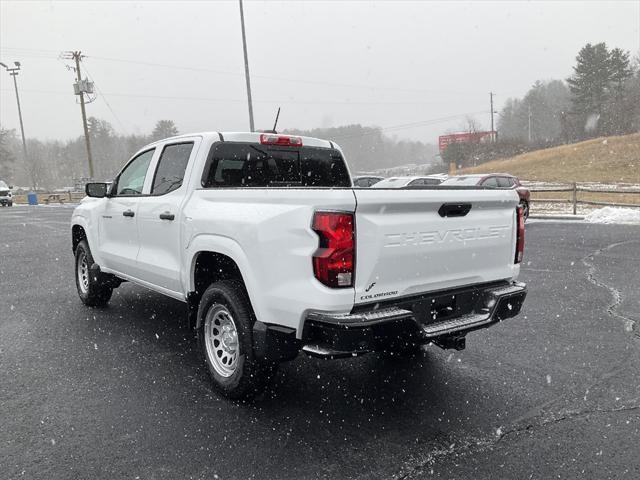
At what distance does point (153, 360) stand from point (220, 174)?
174cm

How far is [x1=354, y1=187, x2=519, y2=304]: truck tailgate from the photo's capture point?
2.98m

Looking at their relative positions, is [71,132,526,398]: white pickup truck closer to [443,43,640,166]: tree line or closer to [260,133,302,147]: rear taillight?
[260,133,302,147]: rear taillight

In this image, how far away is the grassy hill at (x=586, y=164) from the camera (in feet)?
127

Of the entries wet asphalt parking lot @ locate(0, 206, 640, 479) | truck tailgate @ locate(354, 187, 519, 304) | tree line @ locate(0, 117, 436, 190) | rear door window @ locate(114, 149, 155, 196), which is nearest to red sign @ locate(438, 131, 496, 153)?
tree line @ locate(0, 117, 436, 190)

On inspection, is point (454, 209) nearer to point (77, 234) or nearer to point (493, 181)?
point (77, 234)

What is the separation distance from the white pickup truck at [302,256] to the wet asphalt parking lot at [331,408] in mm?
394

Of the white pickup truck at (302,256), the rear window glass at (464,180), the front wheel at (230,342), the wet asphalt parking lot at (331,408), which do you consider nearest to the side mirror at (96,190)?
the white pickup truck at (302,256)

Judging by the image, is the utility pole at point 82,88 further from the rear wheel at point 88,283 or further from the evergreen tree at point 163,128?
the evergreen tree at point 163,128

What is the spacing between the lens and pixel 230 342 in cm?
380

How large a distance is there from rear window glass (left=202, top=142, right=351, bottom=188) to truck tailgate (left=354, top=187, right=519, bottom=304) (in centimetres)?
178

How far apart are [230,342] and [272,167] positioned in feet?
5.61

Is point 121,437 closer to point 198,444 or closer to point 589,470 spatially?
point 198,444

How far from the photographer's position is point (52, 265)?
32.9ft

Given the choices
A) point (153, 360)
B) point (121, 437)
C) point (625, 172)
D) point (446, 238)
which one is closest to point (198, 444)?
point (121, 437)
